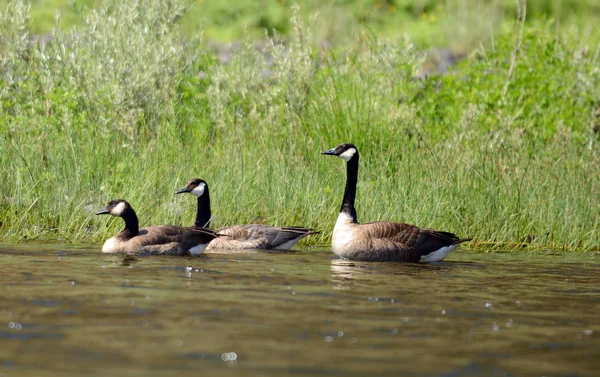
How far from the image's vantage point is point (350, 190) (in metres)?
11.9

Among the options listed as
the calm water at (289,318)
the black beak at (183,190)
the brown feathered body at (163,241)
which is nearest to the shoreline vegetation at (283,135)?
the black beak at (183,190)

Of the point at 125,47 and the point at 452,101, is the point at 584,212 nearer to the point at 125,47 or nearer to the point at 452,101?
the point at 452,101

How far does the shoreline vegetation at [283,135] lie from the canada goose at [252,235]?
831 millimetres

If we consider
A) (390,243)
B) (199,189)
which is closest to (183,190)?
(199,189)

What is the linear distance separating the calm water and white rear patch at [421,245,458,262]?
524 millimetres

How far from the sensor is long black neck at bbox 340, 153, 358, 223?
1167cm

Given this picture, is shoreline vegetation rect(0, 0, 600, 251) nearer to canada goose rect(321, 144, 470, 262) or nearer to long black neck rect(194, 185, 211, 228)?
long black neck rect(194, 185, 211, 228)

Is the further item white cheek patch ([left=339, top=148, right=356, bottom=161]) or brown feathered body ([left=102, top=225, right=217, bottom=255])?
white cheek patch ([left=339, top=148, right=356, bottom=161])

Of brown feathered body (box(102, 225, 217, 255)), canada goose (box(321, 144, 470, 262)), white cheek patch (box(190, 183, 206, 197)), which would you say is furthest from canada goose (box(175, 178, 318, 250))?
canada goose (box(321, 144, 470, 262))

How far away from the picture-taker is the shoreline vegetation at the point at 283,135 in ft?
41.9

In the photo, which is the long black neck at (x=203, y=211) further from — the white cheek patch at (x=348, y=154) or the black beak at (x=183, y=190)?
the white cheek patch at (x=348, y=154)

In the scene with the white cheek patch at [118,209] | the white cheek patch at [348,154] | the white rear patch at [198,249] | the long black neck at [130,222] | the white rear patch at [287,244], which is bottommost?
the white rear patch at [198,249]

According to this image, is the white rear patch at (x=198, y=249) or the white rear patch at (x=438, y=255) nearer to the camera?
the white rear patch at (x=438, y=255)

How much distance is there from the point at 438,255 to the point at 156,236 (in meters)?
3.13
